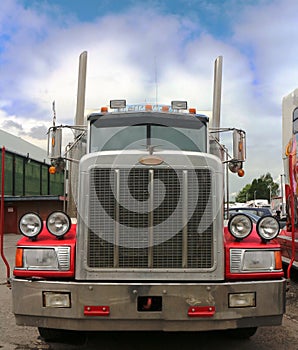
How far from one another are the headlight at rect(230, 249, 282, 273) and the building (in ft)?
66.6

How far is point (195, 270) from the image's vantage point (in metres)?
4.58

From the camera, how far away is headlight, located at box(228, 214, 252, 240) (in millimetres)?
4727

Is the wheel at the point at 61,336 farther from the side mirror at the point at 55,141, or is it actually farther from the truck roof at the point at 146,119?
the truck roof at the point at 146,119

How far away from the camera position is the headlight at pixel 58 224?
473 cm

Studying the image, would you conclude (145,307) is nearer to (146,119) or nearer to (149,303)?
(149,303)

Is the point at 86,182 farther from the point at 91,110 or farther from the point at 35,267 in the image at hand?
the point at 91,110

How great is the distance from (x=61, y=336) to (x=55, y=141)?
228 centimetres

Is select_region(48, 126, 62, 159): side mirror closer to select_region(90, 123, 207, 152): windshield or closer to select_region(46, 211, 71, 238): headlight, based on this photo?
select_region(90, 123, 207, 152): windshield

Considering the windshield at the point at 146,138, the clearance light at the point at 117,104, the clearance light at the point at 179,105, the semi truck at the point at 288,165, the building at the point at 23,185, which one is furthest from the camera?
the building at the point at 23,185

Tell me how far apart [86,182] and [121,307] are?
1224 millimetres

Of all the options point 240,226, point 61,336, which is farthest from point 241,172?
point 61,336

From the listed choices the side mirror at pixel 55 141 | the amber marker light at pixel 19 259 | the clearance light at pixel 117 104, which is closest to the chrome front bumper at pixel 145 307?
the amber marker light at pixel 19 259

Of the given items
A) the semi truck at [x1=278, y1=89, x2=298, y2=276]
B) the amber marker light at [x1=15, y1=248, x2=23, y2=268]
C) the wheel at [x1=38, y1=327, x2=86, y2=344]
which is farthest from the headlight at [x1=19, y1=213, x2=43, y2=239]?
the semi truck at [x1=278, y1=89, x2=298, y2=276]

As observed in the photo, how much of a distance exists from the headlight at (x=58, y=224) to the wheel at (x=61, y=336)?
3.76ft
